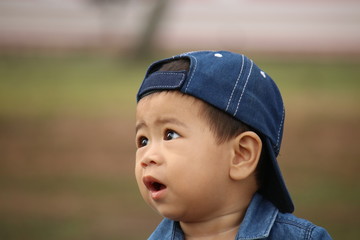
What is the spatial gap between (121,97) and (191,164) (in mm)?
5946

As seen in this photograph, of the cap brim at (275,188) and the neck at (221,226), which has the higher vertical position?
the cap brim at (275,188)

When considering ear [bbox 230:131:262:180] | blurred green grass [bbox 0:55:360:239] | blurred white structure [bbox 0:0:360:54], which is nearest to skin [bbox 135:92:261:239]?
ear [bbox 230:131:262:180]

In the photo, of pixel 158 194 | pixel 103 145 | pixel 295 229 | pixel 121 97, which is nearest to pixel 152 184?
pixel 158 194

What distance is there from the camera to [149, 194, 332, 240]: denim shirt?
5.44ft

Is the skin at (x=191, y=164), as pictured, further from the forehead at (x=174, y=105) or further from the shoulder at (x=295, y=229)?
the shoulder at (x=295, y=229)

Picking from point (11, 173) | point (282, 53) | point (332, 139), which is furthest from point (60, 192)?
point (282, 53)

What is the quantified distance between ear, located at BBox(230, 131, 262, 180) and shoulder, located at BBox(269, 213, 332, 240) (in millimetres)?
180

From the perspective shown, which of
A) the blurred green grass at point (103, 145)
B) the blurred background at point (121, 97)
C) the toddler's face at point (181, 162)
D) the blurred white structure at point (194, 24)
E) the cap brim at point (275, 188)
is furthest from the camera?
the blurred white structure at point (194, 24)

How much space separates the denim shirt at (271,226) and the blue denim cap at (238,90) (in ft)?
0.18

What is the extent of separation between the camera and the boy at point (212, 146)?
5.43ft

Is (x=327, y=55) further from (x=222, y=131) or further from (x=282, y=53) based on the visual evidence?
(x=222, y=131)

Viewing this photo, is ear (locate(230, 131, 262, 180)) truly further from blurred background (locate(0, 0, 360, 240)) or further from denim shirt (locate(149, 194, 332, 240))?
blurred background (locate(0, 0, 360, 240))

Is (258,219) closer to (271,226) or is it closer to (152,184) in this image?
(271,226)

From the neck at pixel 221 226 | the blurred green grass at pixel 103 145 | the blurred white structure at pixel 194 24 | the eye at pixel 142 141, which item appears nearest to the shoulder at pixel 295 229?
the neck at pixel 221 226
